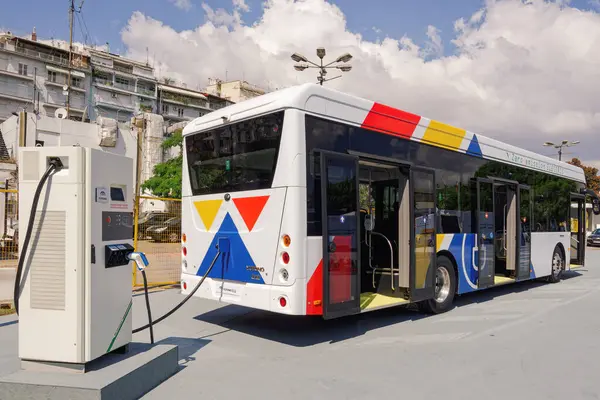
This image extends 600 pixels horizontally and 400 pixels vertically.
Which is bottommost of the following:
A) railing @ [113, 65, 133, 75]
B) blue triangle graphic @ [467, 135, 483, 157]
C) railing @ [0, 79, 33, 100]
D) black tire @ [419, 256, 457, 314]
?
black tire @ [419, 256, 457, 314]

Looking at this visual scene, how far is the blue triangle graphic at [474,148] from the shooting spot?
29.4ft

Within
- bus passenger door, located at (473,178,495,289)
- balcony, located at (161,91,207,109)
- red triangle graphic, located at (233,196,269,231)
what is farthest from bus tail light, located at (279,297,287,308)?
balcony, located at (161,91,207,109)

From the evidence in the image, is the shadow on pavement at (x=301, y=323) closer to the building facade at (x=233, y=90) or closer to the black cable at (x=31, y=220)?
the black cable at (x=31, y=220)

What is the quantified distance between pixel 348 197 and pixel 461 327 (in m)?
2.77

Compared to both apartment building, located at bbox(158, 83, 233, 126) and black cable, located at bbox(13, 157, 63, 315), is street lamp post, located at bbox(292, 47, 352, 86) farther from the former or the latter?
apartment building, located at bbox(158, 83, 233, 126)

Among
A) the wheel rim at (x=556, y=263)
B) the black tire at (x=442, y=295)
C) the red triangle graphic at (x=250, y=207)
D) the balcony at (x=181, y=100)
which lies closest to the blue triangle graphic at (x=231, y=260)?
the red triangle graphic at (x=250, y=207)

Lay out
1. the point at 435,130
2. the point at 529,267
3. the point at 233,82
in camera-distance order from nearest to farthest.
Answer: the point at 435,130
the point at 529,267
the point at 233,82

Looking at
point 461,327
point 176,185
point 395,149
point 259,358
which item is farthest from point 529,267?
point 176,185

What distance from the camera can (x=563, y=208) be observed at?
40.7 ft

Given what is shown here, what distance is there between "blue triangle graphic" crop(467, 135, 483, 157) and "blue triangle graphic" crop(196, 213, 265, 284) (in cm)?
479

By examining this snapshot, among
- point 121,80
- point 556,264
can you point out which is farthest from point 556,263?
point 121,80

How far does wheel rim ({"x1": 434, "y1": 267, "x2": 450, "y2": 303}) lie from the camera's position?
8219 millimetres

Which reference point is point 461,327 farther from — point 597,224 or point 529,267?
point 597,224

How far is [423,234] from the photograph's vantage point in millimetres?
7578
